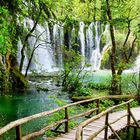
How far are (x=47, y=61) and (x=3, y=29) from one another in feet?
75.0

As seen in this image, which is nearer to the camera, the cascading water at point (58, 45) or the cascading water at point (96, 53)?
the cascading water at point (58, 45)

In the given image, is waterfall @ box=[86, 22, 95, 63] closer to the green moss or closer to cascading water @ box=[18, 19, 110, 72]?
cascading water @ box=[18, 19, 110, 72]

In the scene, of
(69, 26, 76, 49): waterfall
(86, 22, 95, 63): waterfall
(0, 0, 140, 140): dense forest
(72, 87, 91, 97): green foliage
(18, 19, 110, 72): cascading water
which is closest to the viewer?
(0, 0, 140, 140): dense forest

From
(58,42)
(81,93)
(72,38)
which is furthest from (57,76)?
(72,38)

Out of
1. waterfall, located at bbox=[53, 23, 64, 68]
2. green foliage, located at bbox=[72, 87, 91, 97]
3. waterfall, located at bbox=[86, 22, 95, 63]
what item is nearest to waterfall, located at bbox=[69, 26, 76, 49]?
waterfall, located at bbox=[53, 23, 64, 68]

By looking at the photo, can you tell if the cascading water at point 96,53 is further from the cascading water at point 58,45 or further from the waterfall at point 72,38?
the waterfall at point 72,38

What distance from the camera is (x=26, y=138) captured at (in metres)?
8.14

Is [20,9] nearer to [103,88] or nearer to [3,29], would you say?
[103,88]

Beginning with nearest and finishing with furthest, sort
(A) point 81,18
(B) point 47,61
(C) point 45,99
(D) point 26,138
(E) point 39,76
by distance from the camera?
(D) point 26,138, (C) point 45,99, (E) point 39,76, (B) point 47,61, (A) point 81,18

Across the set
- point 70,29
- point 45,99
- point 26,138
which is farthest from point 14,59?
point 26,138

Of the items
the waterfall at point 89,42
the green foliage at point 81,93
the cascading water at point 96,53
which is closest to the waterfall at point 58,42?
the waterfall at point 89,42

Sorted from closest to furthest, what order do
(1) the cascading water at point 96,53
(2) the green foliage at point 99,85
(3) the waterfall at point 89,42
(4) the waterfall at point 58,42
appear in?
(2) the green foliage at point 99,85 → (4) the waterfall at point 58,42 → (3) the waterfall at point 89,42 → (1) the cascading water at point 96,53

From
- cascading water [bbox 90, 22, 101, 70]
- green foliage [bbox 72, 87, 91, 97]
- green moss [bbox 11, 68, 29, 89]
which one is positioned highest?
cascading water [bbox 90, 22, 101, 70]

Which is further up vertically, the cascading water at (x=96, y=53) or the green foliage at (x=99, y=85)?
the cascading water at (x=96, y=53)
